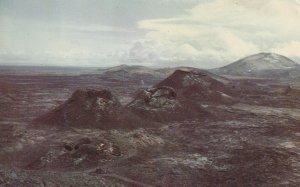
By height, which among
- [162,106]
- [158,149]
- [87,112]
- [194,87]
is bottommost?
[158,149]

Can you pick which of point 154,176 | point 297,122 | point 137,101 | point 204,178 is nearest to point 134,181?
point 154,176

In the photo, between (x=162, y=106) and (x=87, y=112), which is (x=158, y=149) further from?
(x=162, y=106)

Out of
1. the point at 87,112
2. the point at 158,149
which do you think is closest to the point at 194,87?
the point at 87,112

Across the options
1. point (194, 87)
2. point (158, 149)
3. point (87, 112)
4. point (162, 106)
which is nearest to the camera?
point (158, 149)

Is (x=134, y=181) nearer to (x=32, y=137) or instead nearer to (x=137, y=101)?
(x=32, y=137)

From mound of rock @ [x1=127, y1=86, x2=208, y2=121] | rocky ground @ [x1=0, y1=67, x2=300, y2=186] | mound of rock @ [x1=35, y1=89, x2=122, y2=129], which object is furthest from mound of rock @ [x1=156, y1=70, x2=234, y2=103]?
mound of rock @ [x1=35, y1=89, x2=122, y2=129]

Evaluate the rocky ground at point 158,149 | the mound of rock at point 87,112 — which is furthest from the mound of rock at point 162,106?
the mound of rock at point 87,112

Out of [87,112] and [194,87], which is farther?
[194,87]

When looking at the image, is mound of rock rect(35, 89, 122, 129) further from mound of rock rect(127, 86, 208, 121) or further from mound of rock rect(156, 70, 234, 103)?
mound of rock rect(156, 70, 234, 103)
